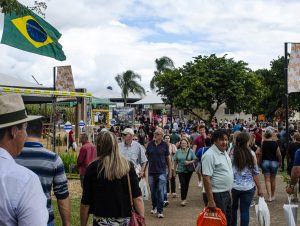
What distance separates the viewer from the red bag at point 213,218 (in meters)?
6.16

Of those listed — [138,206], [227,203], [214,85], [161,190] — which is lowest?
[161,190]

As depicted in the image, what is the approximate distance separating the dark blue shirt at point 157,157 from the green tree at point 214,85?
2422 cm

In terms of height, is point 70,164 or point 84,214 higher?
point 84,214

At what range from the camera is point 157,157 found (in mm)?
9961

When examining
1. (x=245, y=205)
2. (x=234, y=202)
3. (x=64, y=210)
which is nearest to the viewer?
(x=64, y=210)

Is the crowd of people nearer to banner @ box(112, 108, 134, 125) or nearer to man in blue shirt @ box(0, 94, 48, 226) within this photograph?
man in blue shirt @ box(0, 94, 48, 226)

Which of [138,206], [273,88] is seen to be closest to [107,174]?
[138,206]

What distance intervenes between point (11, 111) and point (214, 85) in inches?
1303

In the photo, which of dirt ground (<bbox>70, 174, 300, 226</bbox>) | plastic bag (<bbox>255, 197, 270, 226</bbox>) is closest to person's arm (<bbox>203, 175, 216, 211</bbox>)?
plastic bag (<bbox>255, 197, 270, 226</bbox>)

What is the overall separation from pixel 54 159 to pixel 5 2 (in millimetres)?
3576

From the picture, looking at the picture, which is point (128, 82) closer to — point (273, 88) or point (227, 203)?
point (273, 88)

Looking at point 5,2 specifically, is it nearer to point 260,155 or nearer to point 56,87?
point 260,155

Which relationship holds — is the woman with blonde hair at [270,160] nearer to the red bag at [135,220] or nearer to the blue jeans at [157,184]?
the blue jeans at [157,184]

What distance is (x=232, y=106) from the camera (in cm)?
3600
